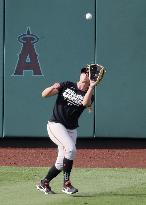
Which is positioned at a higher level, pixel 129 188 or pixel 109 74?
pixel 109 74

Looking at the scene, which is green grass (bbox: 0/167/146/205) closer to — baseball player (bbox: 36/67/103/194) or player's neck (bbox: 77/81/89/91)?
baseball player (bbox: 36/67/103/194)

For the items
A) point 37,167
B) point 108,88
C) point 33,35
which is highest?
point 33,35

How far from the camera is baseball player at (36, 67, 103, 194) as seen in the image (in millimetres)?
8625

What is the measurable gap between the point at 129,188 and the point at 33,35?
628 centimetres

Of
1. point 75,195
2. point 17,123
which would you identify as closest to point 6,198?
point 75,195

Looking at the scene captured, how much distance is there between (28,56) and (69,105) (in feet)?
20.4

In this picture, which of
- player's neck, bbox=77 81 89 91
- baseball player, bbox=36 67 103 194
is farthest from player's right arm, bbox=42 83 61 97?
player's neck, bbox=77 81 89 91

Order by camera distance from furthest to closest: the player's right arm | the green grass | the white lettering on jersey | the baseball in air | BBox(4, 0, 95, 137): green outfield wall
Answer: BBox(4, 0, 95, 137): green outfield wall
the baseball in air
the white lettering on jersey
the player's right arm
the green grass

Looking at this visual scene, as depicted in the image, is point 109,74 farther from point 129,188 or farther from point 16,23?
point 129,188

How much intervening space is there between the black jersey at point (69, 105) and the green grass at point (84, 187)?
0.95 metres

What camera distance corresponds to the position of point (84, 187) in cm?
939

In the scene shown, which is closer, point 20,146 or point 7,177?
point 7,177

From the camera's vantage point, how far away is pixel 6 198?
8.41m

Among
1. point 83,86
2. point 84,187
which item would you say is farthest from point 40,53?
point 83,86
